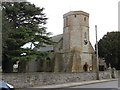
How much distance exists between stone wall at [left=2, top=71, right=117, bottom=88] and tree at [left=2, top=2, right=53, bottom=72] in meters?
1.96

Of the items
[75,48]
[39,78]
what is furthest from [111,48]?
[39,78]

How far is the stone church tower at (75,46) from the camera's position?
46.1m

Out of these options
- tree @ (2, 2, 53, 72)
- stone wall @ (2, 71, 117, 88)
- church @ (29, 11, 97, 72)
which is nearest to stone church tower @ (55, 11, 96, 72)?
church @ (29, 11, 97, 72)

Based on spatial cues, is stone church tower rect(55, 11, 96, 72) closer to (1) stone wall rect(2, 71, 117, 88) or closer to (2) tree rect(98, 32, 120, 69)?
(2) tree rect(98, 32, 120, 69)

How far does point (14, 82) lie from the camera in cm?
1892

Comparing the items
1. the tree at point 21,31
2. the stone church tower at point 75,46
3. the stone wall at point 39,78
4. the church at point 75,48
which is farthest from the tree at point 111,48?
the tree at point 21,31

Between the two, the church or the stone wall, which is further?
the church

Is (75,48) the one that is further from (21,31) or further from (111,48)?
(21,31)

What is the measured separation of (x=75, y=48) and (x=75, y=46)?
46 centimetres

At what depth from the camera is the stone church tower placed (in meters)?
46.1

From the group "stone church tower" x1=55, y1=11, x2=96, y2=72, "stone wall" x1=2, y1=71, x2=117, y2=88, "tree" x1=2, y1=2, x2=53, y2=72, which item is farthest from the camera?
"stone church tower" x1=55, y1=11, x2=96, y2=72

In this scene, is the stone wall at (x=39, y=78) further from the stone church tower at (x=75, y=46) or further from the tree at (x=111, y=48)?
the tree at (x=111, y=48)

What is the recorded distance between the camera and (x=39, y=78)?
21.5 metres

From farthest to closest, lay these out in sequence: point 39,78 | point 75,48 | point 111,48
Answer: point 111,48, point 75,48, point 39,78
